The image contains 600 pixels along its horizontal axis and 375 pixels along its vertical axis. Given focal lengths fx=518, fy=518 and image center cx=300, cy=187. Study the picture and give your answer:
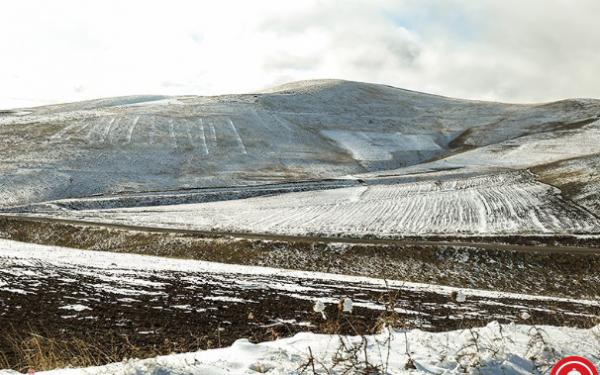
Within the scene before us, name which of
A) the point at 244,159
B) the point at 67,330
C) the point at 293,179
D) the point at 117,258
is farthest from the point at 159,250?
the point at 244,159

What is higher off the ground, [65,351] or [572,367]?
[572,367]

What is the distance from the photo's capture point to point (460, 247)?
35.0 m

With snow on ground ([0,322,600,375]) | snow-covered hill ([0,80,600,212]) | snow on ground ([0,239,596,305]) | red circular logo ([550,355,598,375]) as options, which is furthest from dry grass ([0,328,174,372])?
snow-covered hill ([0,80,600,212])

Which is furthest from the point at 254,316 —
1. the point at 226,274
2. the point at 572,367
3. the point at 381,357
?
the point at 572,367

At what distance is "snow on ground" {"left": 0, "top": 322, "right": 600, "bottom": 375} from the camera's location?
6.53 m

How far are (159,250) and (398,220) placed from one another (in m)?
20.8

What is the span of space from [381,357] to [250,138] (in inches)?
3862

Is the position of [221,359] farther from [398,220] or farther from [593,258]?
[398,220]

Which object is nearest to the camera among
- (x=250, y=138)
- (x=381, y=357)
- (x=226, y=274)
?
(x=381, y=357)

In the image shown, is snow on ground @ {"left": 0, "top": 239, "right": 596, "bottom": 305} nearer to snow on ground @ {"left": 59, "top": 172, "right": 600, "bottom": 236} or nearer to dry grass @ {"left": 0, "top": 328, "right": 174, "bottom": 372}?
dry grass @ {"left": 0, "top": 328, "right": 174, "bottom": 372}

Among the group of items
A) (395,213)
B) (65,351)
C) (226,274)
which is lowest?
(226,274)

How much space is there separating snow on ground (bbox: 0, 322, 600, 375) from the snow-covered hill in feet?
213

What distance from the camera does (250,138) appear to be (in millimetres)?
104188

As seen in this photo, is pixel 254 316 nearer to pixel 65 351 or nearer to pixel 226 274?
pixel 65 351
